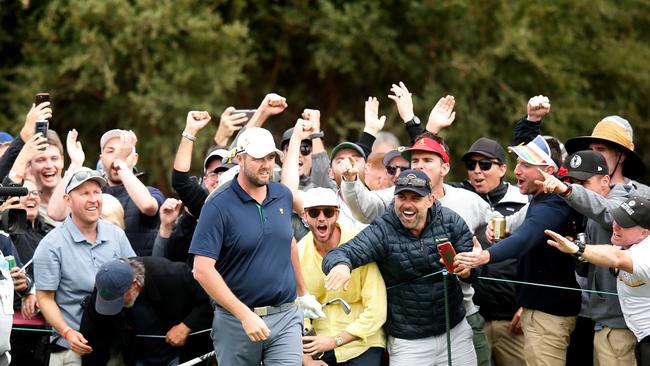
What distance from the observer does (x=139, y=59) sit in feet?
57.2

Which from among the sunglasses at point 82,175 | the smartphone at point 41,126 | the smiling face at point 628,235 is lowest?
the smiling face at point 628,235

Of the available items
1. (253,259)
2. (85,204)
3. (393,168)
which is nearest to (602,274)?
(393,168)

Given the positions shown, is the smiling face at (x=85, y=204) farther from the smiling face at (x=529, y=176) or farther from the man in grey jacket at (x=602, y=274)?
the man in grey jacket at (x=602, y=274)

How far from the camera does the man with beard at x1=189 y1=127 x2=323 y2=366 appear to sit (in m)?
7.73

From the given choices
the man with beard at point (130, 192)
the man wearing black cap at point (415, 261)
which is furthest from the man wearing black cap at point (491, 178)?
the man with beard at point (130, 192)

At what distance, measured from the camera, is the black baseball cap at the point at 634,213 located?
7543mm

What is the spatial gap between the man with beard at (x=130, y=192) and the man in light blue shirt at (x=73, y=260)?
581 mm

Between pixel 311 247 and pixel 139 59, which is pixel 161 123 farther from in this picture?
pixel 311 247

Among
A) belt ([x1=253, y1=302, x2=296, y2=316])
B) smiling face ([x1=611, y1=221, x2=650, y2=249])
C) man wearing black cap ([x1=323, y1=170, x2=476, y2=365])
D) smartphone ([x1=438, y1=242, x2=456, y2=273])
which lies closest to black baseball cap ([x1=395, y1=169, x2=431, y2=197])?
man wearing black cap ([x1=323, y1=170, x2=476, y2=365])

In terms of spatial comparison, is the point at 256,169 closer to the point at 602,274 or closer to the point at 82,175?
the point at 82,175

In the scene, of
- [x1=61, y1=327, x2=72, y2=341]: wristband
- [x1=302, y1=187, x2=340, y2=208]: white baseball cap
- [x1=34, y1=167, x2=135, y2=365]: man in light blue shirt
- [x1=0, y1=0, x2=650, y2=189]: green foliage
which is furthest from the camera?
[x1=0, y1=0, x2=650, y2=189]: green foliage

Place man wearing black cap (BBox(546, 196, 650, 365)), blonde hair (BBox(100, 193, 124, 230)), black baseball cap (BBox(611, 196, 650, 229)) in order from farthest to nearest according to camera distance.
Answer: blonde hair (BBox(100, 193, 124, 230)) < black baseball cap (BBox(611, 196, 650, 229)) < man wearing black cap (BBox(546, 196, 650, 365))

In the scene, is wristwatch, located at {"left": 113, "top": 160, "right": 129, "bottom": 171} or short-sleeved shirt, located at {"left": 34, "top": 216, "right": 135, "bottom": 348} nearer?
short-sleeved shirt, located at {"left": 34, "top": 216, "right": 135, "bottom": 348}

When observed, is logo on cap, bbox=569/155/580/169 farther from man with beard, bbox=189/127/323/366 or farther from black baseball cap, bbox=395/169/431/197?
man with beard, bbox=189/127/323/366
